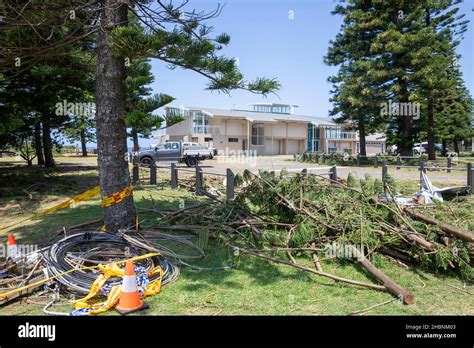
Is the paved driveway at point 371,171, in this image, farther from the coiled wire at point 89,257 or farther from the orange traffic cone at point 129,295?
the orange traffic cone at point 129,295

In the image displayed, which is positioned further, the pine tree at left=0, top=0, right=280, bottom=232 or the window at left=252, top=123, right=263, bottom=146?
the window at left=252, top=123, right=263, bottom=146

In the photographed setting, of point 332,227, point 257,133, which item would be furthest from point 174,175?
point 257,133

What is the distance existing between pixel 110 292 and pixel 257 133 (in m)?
40.6

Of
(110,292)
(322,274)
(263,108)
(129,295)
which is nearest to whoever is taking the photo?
(129,295)

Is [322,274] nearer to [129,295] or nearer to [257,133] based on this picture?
[129,295]

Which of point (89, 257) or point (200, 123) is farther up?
point (200, 123)

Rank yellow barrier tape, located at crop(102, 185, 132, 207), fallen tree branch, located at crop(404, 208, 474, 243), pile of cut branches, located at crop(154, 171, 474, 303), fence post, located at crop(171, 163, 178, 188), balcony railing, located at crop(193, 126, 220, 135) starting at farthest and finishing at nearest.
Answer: balcony railing, located at crop(193, 126, 220, 135)
fence post, located at crop(171, 163, 178, 188)
yellow barrier tape, located at crop(102, 185, 132, 207)
pile of cut branches, located at crop(154, 171, 474, 303)
fallen tree branch, located at crop(404, 208, 474, 243)

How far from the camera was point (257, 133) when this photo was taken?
143 ft

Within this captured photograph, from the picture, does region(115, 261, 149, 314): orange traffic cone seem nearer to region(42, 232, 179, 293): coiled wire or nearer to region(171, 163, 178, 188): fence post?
region(42, 232, 179, 293): coiled wire

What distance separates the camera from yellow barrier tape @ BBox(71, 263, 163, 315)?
3.69m

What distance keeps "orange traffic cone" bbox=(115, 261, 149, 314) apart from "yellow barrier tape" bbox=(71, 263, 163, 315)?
117 mm

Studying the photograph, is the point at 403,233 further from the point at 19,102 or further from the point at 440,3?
the point at 440,3

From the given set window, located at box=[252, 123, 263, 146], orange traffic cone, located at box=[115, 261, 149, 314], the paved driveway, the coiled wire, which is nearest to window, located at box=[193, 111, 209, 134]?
window, located at box=[252, 123, 263, 146]

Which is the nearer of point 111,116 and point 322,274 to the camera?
point 322,274
